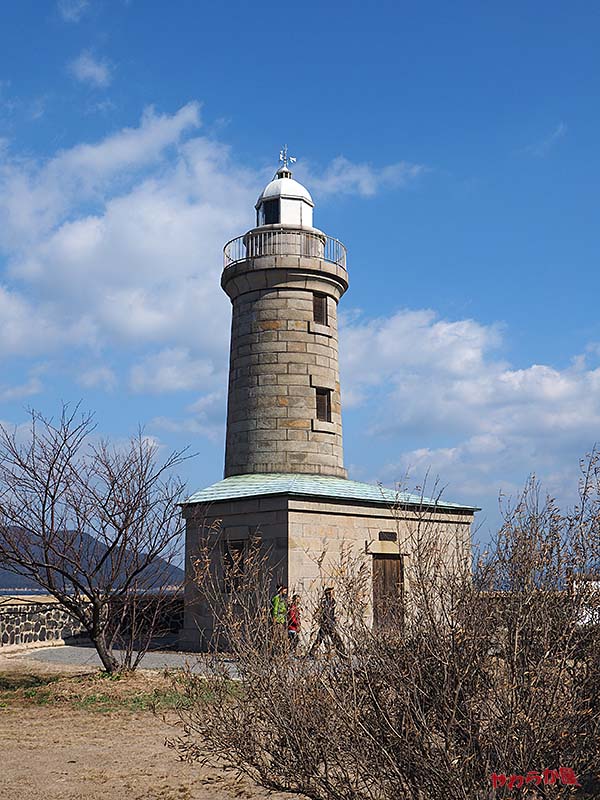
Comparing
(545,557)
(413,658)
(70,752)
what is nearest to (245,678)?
(413,658)

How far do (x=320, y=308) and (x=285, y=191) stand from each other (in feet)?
12.5

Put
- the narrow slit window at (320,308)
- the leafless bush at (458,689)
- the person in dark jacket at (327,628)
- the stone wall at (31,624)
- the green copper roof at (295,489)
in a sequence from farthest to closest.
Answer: the narrow slit window at (320,308)
the stone wall at (31,624)
the green copper roof at (295,489)
the person in dark jacket at (327,628)
the leafless bush at (458,689)

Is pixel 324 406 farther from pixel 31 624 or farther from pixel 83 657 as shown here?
pixel 31 624

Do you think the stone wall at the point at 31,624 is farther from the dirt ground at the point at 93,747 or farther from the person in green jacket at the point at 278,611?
the person in green jacket at the point at 278,611

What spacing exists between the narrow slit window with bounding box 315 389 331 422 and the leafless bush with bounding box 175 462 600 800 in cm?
1713

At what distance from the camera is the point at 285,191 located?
24672 mm

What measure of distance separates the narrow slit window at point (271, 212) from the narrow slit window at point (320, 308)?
2.64 metres

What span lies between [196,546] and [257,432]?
3.81 m

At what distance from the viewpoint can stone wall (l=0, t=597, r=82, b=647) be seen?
21.2m

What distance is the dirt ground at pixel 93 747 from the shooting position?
25.3 feet

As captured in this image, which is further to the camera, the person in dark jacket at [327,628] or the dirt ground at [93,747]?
the dirt ground at [93,747]

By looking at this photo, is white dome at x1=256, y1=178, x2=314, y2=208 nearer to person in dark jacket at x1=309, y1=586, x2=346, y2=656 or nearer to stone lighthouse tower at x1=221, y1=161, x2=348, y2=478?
stone lighthouse tower at x1=221, y1=161, x2=348, y2=478

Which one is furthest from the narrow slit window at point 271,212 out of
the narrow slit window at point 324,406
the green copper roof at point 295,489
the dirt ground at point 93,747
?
the dirt ground at point 93,747

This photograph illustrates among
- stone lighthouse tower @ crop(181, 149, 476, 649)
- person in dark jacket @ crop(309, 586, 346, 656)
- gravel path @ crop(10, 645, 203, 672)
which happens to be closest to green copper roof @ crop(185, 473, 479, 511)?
stone lighthouse tower @ crop(181, 149, 476, 649)
